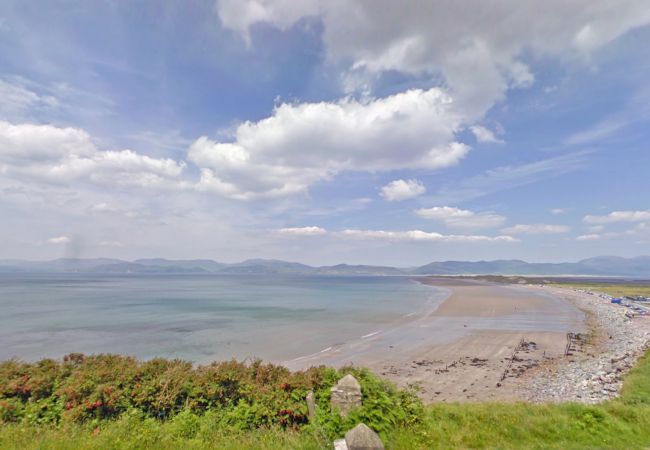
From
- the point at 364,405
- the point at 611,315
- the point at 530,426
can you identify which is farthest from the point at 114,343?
the point at 611,315

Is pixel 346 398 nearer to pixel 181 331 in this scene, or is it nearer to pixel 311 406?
pixel 311 406

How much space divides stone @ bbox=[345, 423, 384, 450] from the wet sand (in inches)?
377

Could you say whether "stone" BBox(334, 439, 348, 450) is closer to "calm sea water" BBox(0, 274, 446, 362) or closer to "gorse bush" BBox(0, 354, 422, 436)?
"gorse bush" BBox(0, 354, 422, 436)

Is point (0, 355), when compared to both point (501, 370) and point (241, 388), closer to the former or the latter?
point (241, 388)

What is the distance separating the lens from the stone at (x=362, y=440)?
498 cm

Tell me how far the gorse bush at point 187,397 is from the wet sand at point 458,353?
7.99 m

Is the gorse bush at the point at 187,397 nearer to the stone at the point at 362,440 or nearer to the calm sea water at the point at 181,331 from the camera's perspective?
the stone at the point at 362,440

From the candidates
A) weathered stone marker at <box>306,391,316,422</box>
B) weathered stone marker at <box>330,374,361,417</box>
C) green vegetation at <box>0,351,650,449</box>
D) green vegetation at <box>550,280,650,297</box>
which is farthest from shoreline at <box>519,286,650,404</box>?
green vegetation at <box>550,280,650,297</box>

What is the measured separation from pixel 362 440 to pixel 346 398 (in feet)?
4.32

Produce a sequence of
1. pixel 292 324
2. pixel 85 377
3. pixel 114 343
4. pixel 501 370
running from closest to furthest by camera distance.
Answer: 1. pixel 85 377
2. pixel 501 370
3. pixel 114 343
4. pixel 292 324

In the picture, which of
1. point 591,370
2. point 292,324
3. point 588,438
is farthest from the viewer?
point 292,324

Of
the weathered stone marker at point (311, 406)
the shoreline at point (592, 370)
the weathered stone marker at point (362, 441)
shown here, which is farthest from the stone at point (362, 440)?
the shoreline at point (592, 370)

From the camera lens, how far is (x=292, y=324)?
3816cm

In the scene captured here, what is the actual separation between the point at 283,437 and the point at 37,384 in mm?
5900
